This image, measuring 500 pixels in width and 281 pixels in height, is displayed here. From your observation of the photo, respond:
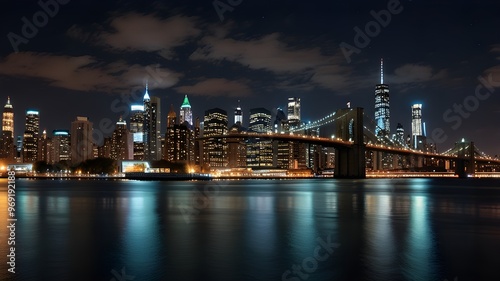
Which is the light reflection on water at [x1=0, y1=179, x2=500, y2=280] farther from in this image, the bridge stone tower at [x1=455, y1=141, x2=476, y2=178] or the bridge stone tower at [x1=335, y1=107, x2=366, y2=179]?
the bridge stone tower at [x1=455, y1=141, x2=476, y2=178]

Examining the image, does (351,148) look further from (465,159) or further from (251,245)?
(251,245)

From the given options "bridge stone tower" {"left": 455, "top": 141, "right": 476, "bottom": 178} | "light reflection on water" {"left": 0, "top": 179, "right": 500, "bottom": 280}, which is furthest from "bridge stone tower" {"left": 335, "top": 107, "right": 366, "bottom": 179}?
"light reflection on water" {"left": 0, "top": 179, "right": 500, "bottom": 280}

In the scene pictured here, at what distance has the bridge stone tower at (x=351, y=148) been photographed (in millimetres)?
78938

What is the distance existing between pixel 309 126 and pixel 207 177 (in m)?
27.2

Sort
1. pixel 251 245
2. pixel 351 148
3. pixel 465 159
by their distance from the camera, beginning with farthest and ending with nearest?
1. pixel 465 159
2. pixel 351 148
3. pixel 251 245

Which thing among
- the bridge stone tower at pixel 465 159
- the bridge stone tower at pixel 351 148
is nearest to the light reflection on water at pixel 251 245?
the bridge stone tower at pixel 351 148

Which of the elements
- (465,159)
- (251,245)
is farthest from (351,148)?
(251,245)

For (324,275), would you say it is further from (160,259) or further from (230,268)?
(160,259)

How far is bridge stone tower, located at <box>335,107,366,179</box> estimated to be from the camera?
7894 centimetres

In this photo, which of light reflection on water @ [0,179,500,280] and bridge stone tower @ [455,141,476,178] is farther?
bridge stone tower @ [455,141,476,178]

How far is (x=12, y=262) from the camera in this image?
13.8 metres

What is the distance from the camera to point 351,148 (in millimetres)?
79625

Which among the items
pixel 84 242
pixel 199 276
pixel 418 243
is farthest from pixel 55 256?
pixel 418 243

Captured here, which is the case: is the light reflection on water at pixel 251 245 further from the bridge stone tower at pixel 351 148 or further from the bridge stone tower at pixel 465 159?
the bridge stone tower at pixel 465 159
